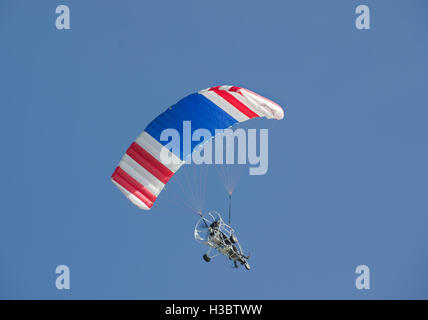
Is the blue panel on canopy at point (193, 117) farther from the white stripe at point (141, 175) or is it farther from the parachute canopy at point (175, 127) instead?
the white stripe at point (141, 175)

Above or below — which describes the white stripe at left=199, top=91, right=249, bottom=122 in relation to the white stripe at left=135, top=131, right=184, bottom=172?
above

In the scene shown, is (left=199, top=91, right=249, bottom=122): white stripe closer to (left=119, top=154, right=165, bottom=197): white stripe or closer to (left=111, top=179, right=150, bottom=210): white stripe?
(left=119, top=154, right=165, bottom=197): white stripe

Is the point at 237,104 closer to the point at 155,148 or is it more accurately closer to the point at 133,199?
the point at 155,148

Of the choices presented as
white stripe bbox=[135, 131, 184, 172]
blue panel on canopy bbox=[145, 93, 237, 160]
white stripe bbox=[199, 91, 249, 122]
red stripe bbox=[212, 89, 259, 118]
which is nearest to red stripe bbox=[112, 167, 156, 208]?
white stripe bbox=[135, 131, 184, 172]

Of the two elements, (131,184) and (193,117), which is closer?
(193,117)

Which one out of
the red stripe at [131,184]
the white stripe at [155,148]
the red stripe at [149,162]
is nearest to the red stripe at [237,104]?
the white stripe at [155,148]

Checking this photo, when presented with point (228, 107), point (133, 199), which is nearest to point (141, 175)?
point (133, 199)
